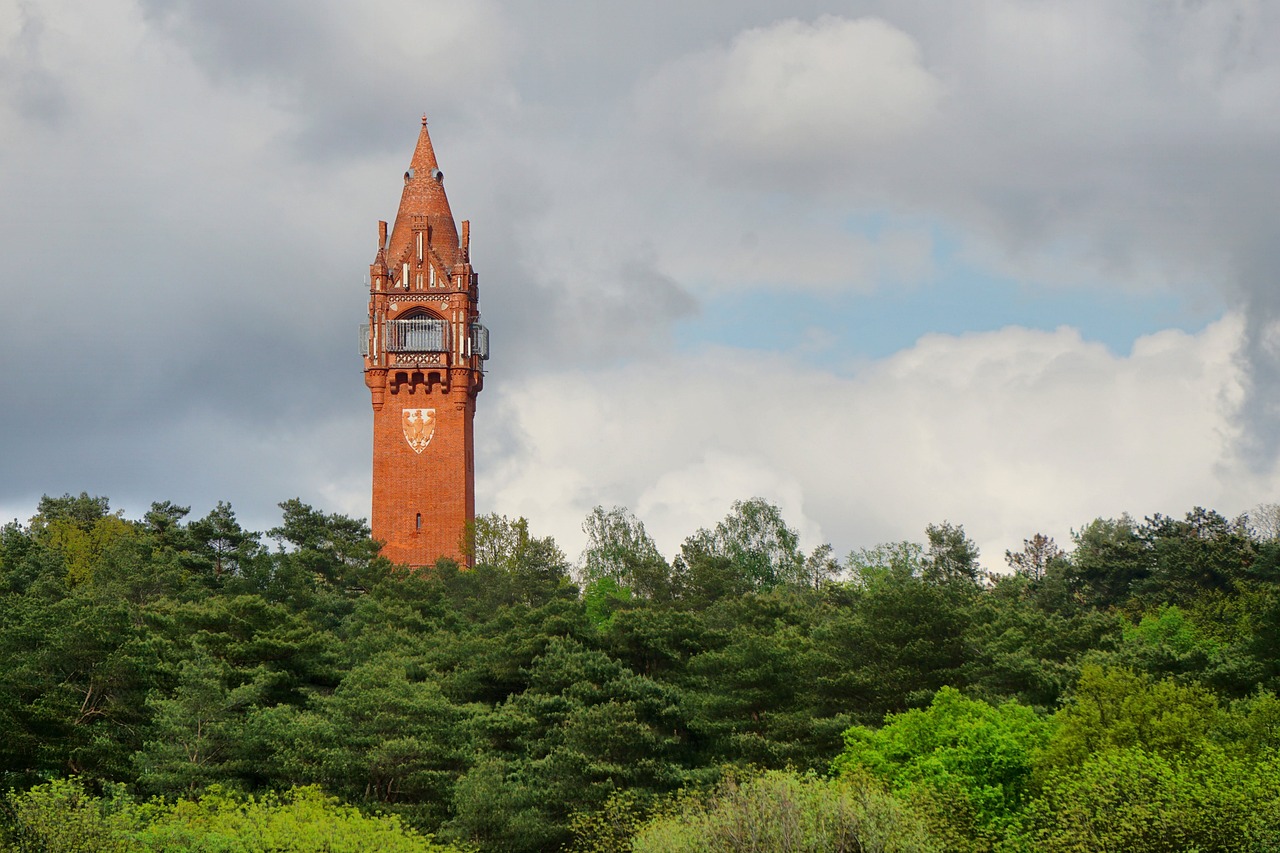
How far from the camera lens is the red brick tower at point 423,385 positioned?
A: 269ft

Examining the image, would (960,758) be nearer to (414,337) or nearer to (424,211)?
(414,337)

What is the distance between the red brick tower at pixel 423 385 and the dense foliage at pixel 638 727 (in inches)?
628

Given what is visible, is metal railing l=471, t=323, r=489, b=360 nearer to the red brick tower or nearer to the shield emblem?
the red brick tower

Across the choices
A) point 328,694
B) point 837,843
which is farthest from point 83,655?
point 837,843

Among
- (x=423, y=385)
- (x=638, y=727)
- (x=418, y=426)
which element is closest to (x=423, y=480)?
(x=418, y=426)

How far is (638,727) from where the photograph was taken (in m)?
46.4

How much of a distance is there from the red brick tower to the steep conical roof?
87 millimetres

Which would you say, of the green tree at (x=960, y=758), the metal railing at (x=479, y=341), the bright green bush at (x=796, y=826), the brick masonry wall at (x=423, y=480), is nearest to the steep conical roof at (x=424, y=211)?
the metal railing at (x=479, y=341)

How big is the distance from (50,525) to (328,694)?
140ft

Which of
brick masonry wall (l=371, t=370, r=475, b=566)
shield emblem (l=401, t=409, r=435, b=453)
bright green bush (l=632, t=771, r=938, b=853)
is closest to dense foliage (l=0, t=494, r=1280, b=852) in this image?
bright green bush (l=632, t=771, r=938, b=853)

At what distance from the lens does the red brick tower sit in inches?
3223

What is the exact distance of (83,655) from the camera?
1890 inches

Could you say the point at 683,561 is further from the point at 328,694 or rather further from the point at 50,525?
the point at 50,525

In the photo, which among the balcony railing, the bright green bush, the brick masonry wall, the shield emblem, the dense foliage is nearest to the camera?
the bright green bush
